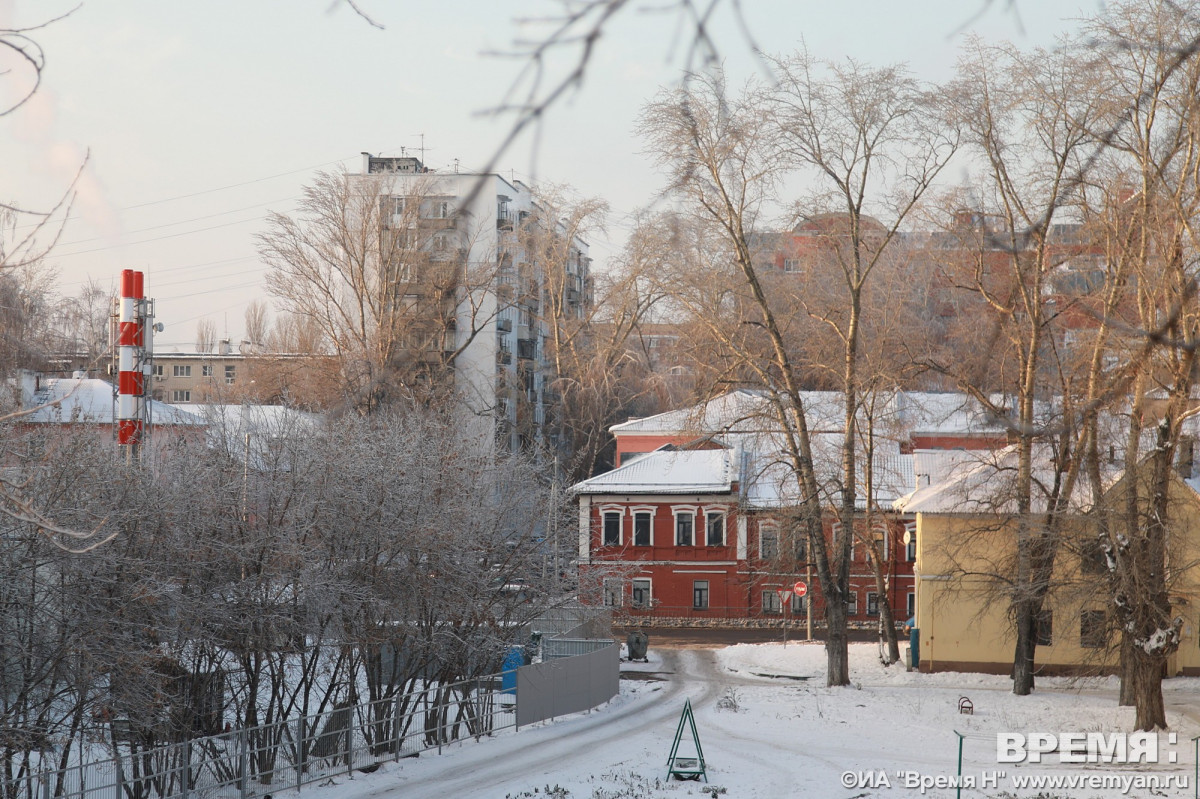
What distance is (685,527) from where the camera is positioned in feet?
145

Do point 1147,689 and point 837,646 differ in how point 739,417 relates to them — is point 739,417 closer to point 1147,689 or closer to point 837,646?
point 837,646

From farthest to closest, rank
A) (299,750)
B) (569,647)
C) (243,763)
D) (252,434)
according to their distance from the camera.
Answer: (569,647) < (252,434) < (299,750) < (243,763)

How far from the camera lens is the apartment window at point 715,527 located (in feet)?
143

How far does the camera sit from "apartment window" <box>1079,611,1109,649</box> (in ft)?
75.5

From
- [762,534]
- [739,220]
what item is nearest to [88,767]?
[739,220]

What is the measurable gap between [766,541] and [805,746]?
22.6 m

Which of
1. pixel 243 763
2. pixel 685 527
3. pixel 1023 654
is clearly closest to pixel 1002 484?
pixel 1023 654

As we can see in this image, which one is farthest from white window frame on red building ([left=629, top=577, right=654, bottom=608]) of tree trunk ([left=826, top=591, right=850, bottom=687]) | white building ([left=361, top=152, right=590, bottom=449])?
tree trunk ([left=826, top=591, right=850, bottom=687])

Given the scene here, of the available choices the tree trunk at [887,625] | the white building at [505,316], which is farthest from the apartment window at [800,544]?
the white building at [505,316]

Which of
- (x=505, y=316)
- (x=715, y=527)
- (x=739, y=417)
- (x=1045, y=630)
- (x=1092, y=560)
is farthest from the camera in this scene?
(x=505, y=316)

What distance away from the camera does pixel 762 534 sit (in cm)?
4278

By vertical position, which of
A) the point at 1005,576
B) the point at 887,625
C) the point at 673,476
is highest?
the point at 673,476

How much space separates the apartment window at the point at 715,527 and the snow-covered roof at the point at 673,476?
0.99 m

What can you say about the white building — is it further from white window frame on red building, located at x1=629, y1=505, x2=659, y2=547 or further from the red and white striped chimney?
the red and white striped chimney
